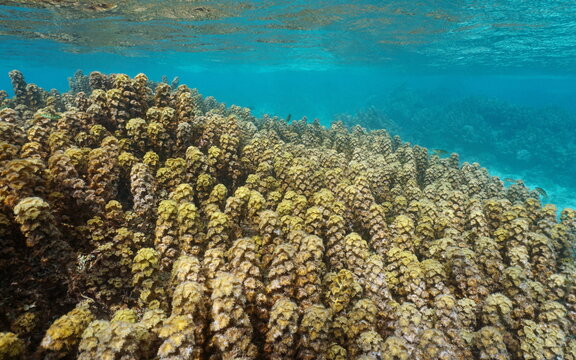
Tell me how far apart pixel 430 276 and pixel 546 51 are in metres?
51.7

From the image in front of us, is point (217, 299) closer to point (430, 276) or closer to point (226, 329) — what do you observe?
point (226, 329)

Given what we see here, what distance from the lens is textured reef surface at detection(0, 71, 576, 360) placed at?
366 centimetres

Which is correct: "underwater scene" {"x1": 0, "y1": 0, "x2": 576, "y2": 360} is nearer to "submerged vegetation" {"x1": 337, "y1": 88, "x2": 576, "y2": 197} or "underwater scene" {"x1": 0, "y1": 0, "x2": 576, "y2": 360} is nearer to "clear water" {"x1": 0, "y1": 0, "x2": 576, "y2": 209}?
"clear water" {"x1": 0, "y1": 0, "x2": 576, "y2": 209}

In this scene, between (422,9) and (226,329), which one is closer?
(226,329)

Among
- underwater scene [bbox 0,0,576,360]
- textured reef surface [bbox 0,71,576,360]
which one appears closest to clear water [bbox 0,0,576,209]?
underwater scene [bbox 0,0,576,360]

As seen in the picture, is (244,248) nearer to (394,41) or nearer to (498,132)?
(394,41)

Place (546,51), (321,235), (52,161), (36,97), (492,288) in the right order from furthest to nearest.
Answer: (546,51) → (36,97) → (321,235) → (492,288) → (52,161)

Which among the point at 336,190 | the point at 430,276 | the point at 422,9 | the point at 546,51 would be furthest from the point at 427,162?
the point at 546,51

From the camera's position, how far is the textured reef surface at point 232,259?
3660mm

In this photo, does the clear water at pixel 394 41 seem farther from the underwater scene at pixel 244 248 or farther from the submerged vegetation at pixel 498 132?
the underwater scene at pixel 244 248

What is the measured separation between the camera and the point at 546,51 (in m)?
38.7

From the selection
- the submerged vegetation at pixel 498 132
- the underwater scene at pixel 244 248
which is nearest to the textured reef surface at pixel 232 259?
the underwater scene at pixel 244 248

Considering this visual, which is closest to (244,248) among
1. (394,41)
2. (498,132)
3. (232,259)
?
(232,259)

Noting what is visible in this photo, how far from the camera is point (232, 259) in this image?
447cm
